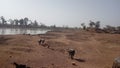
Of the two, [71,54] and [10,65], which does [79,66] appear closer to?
[71,54]

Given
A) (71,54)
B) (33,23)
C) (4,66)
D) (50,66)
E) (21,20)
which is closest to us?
(4,66)

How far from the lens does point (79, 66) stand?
44.1 ft

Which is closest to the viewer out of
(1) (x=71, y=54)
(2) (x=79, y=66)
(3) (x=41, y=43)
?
(2) (x=79, y=66)

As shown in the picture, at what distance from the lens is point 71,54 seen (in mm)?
Result: 16375

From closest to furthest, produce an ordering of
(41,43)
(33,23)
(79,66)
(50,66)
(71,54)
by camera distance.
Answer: (50,66) → (79,66) → (71,54) → (41,43) → (33,23)

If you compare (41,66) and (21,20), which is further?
(21,20)

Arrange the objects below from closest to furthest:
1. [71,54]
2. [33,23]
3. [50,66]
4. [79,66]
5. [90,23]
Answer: [50,66]
[79,66]
[71,54]
[90,23]
[33,23]

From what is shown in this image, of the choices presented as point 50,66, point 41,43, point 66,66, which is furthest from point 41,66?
point 41,43

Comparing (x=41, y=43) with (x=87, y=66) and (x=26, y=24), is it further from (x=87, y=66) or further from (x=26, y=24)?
(x=26, y=24)

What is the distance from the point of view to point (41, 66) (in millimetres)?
12352

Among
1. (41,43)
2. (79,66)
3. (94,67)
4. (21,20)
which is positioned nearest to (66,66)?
(79,66)

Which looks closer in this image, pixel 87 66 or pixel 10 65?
pixel 10 65

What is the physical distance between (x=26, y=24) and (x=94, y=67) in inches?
3801

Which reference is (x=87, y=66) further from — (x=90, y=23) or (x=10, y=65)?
(x=90, y=23)
